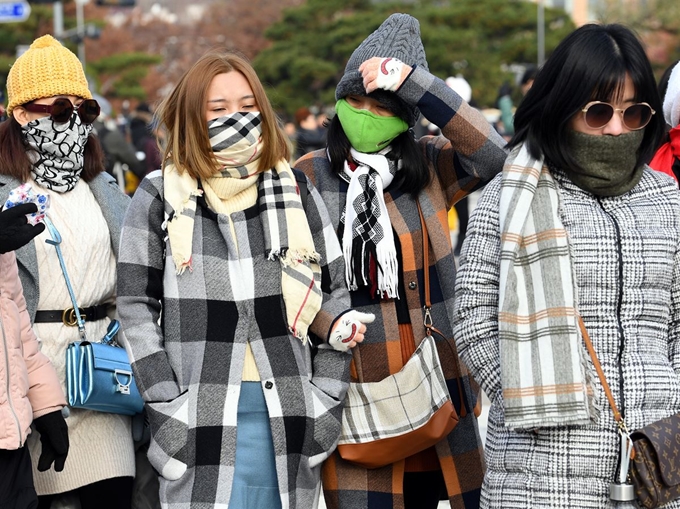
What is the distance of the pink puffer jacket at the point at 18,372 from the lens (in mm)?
3355

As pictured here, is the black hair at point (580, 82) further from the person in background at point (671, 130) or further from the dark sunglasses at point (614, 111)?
the person in background at point (671, 130)

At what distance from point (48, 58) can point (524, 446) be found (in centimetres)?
218

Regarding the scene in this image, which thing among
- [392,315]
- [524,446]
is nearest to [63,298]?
[392,315]

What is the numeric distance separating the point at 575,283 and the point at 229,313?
1070 millimetres

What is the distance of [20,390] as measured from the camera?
3406mm

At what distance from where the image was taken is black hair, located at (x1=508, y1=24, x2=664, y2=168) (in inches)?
115

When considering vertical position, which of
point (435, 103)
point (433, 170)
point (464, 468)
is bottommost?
point (464, 468)

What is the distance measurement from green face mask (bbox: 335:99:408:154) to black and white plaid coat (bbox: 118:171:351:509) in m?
0.53

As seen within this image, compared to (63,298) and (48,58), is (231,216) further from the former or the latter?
(48,58)

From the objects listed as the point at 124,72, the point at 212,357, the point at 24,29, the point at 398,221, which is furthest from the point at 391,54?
the point at 124,72

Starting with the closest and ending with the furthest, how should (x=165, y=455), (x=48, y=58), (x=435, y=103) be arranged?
1. (x=165, y=455)
2. (x=435, y=103)
3. (x=48, y=58)

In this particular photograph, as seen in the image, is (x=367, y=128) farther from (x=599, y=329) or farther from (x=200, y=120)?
(x=599, y=329)

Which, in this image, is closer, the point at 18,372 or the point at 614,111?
the point at 614,111

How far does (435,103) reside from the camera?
3.66m
